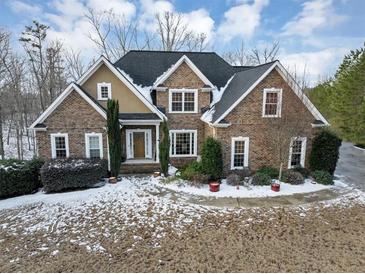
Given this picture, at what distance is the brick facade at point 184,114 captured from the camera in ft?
45.5

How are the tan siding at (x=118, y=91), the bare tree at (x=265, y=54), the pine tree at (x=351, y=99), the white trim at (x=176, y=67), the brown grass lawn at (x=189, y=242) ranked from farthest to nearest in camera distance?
1. the bare tree at (x=265, y=54)
2. the pine tree at (x=351, y=99)
3. the tan siding at (x=118, y=91)
4. the white trim at (x=176, y=67)
5. the brown grass lawn at (x=189, y=242)

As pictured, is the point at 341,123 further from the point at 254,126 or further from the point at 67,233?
the point at 67,233

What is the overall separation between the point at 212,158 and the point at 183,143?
354 cm

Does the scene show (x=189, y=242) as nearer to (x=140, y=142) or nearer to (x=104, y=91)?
(x=140, y=142)

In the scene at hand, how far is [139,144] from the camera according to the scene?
14.6 meters

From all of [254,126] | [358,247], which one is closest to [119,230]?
[358,247]

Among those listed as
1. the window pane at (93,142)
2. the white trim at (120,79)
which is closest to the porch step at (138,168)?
the window pane at (93,142)

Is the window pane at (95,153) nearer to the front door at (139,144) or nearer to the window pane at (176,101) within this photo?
the front door at (139,144)

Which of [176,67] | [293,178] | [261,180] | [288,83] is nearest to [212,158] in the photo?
[261,180]

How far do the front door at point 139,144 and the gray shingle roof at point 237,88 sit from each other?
4.93 m

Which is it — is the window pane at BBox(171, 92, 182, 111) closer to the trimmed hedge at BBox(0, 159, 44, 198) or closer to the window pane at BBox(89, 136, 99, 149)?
the window pane at BBox(89, 136, 99, 149)

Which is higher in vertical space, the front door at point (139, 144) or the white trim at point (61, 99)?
the white trim at point (61, 99)

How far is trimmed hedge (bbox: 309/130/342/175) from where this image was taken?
12.0 metres

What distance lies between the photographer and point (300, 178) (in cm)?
1139
